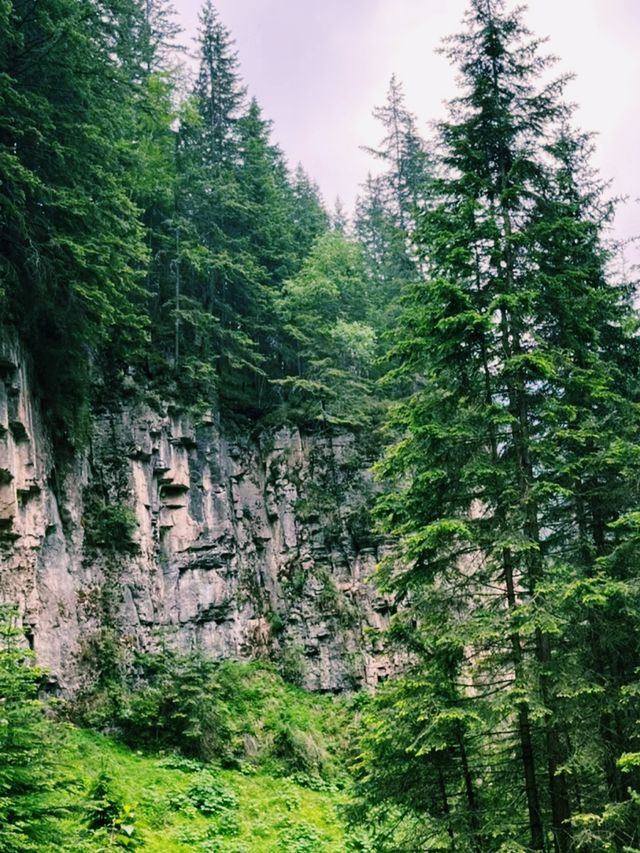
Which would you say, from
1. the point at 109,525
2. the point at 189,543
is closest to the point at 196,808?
the point at 109,525

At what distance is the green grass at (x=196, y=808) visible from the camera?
10.8 meters

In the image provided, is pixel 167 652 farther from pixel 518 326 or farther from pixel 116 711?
pixel 518 326

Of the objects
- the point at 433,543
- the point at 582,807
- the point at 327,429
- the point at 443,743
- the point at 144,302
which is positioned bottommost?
the point at 582,807

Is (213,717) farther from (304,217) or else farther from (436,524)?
(304,217)

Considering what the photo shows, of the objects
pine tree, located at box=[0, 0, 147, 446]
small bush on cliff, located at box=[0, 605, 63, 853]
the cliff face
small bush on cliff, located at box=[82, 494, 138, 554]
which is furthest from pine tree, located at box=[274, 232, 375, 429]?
small bush on cliff, located at box=[0, 605, 63, 853]

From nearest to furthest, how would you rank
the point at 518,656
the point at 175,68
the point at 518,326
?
the point at 518,656 → the point at 518,326 → the point at 175,68

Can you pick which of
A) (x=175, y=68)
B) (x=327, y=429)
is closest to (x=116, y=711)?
(x=327, y=429)

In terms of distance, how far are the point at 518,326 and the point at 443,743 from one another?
552 centimetres

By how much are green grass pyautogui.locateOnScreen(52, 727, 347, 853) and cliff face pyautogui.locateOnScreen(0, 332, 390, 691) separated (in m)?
2.26

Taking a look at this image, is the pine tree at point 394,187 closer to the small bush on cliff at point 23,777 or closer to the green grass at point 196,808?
the green grass at point 196,808

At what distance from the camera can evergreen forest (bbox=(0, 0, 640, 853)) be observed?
7.47 metres

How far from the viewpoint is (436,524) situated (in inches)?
307

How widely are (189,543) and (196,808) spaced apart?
902 cm

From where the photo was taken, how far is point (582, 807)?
25.8ft
